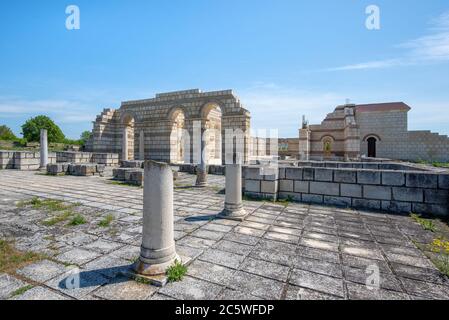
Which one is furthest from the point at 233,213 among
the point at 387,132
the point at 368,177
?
the point at 387,132

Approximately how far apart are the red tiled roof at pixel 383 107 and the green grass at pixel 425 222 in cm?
2154

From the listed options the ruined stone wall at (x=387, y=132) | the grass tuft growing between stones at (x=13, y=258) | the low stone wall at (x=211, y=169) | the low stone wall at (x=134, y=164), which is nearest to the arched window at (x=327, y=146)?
the ruined stone wall at (x=387, y=132)

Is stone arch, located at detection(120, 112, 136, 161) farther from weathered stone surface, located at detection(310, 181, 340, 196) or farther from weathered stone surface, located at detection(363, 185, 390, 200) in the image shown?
weathered stone surface, located at detection(363, 185, 390, 200)

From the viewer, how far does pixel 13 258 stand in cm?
276

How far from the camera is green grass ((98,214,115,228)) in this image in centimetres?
402

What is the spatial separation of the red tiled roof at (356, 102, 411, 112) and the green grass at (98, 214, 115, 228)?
82.9 feet

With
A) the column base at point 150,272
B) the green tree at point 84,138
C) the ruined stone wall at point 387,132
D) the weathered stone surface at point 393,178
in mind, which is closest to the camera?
the column base at point 150,272

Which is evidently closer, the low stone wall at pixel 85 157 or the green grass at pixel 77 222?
the green grass at pixel 77 222

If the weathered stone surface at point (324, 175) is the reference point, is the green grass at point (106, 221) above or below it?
Answer: below

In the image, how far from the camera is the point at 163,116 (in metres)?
18.0

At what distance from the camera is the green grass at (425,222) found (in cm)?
405

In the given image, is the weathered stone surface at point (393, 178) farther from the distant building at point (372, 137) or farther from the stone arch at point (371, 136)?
the stone arch at point (371, 136)

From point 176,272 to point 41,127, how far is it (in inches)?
2628

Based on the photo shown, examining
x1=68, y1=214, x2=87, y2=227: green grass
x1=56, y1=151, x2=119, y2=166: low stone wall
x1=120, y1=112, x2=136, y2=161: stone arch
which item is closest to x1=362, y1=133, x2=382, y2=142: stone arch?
x1=120, y1=112, x2=136, y2=161: stone arch
